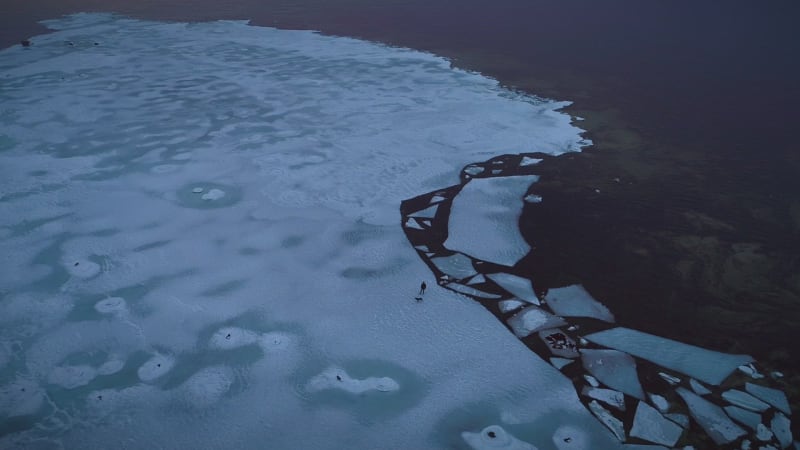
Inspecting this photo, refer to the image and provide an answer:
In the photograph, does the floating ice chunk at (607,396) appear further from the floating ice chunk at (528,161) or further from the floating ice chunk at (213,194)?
the floating ice chunk at (213,194)

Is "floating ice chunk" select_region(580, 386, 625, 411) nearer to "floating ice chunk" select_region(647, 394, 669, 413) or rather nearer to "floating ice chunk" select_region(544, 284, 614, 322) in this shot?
"floating ice chunk" select_region(647, 394, 669, 413)

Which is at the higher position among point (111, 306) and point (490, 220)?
point (490, 220)

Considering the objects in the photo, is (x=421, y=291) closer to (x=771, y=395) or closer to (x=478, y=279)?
(x=478, y=279)

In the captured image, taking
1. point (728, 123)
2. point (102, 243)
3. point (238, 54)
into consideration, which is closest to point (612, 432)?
point (102, 243)

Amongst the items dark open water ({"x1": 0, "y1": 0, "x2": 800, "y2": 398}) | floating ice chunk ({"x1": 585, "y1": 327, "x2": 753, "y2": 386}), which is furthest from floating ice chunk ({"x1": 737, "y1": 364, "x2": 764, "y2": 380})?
dark open water ({"x1": 0, "y1": 0, "x2": 800, "y2": 398})

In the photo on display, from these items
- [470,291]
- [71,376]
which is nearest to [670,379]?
[470,291]

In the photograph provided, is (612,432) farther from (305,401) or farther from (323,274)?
(323,274)

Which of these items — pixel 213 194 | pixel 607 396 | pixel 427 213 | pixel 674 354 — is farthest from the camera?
pixel 213 194
